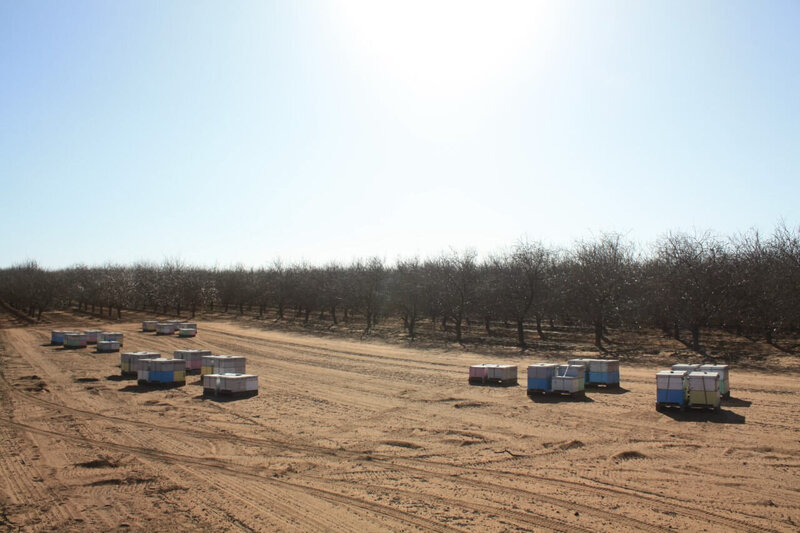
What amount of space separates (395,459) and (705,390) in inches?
417

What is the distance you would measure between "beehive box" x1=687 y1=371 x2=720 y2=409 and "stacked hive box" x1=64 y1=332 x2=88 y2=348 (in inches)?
1665

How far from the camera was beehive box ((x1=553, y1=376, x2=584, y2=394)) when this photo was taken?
2181cm

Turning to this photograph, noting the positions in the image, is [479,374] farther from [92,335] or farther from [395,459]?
[92,335]

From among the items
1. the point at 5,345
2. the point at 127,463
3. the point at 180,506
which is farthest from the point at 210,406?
the point at 5,345

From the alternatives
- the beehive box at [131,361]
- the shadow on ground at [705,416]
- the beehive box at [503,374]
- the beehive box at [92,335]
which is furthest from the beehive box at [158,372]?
the beehive box at [92,335]

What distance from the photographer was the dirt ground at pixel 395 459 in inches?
398

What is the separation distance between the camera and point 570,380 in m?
21.8

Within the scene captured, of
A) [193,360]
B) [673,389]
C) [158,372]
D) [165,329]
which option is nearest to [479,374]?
[673,389]

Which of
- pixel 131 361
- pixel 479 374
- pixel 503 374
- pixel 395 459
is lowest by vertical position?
pixel 395 459

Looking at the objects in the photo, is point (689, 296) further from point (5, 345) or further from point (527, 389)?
point (5, 345)

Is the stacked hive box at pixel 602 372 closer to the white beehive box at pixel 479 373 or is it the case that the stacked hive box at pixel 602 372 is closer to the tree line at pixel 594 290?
the white beehive box at pixel 479 373

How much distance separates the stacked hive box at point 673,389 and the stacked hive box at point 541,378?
4462mm

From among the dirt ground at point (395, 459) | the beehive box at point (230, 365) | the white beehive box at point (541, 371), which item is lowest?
the dirt ground at point (395, 459)

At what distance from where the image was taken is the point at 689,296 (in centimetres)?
3481
